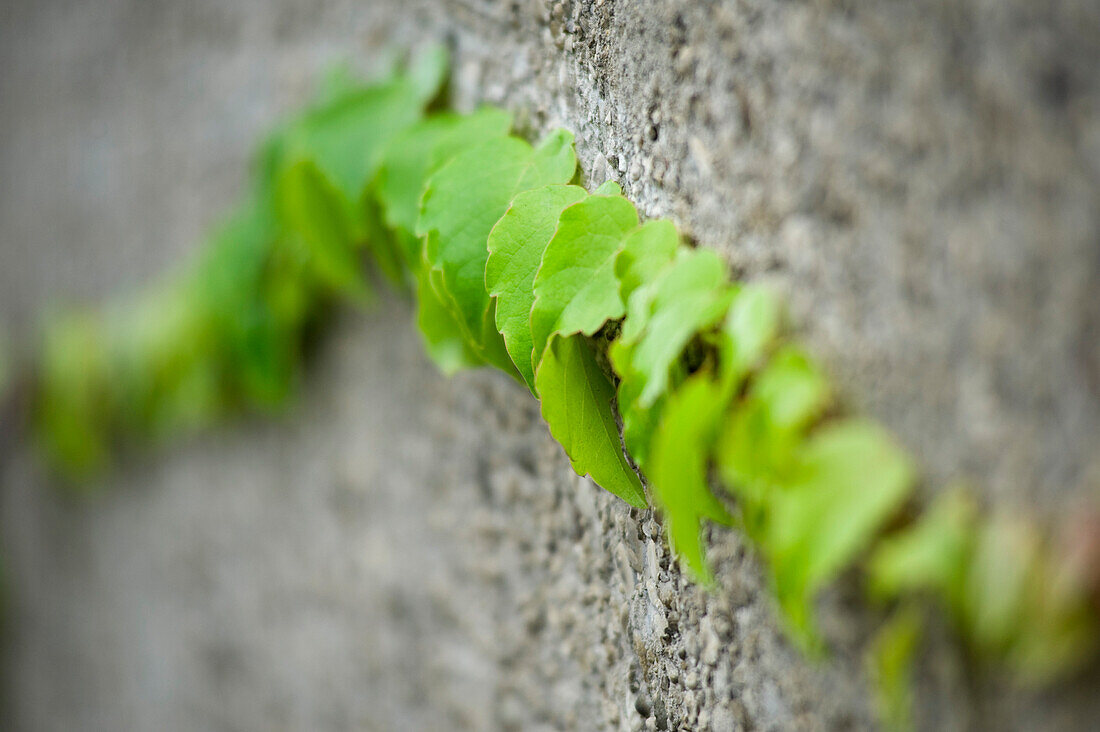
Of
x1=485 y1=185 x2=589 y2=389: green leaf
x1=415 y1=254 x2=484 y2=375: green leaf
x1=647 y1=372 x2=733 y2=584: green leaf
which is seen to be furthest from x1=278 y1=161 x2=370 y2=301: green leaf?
x1=647 y1=372 x2=733 y2=584: green leaf

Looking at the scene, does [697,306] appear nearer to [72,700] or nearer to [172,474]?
[172,474]

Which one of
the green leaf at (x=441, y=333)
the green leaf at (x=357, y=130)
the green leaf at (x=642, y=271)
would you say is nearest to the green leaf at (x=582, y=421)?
the green leaf at (x=642, y=271)

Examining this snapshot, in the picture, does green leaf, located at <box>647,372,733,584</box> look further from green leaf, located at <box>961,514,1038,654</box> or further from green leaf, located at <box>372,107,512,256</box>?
green leaf, located at <box>372,107,512,256</box>

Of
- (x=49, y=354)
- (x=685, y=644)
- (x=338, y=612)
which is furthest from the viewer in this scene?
(x=49, y=354)

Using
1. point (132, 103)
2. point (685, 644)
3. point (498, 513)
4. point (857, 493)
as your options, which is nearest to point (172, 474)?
point (132, 103)

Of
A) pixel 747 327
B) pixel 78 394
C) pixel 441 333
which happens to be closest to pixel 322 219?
pixel 441 333

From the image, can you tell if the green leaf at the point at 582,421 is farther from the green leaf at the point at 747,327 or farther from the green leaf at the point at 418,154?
the green leaf at the point at 418,154
